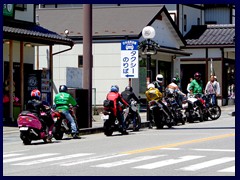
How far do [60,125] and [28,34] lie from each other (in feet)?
22.1

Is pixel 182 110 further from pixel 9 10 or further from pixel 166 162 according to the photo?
pixel 166 162

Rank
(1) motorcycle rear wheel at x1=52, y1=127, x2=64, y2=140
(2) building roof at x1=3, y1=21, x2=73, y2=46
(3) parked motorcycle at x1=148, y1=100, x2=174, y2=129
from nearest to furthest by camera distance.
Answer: (1) motorcycle rear wheel at x1=52, y1=127, x2=64, y2=140, (3) parked motorcycle at x1=148, y1=100, x2=174, y2=129, (2) building roof at x1=3, y1=21, x2=73, y2=46

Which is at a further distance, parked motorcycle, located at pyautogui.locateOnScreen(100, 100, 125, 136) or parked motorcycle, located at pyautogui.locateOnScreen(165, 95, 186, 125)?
parked motorcycle, located at pyautogui.locateOnScreen(165, 95, 186, 125)

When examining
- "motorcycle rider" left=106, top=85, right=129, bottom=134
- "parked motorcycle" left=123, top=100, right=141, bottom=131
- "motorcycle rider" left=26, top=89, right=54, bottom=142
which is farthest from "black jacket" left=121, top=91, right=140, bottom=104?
"motorcycle rider" left=26, top=89, right=54, bottom=142

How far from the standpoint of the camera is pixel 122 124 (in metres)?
24.5

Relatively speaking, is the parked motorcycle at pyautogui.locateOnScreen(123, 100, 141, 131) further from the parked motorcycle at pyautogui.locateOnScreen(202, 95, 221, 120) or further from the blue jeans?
the parked motorcycle at pyautogui.locateOnScreen(202, 95, 221, 120)

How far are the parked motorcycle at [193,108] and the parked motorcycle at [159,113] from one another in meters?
3.26

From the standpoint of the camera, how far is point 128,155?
17125mm

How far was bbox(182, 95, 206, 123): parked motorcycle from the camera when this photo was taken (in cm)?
3067

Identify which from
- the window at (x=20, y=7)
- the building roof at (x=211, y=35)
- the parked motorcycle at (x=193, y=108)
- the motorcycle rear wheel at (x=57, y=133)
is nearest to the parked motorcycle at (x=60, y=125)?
the motorcycle rear wheel at (x=57, y=133)

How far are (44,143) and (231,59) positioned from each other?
33.2m

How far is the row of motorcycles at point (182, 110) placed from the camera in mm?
27250

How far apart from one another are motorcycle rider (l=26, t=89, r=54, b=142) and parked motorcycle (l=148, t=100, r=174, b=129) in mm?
6531

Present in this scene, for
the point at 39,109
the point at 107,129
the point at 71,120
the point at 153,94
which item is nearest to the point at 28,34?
the point at 153,94
